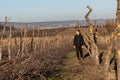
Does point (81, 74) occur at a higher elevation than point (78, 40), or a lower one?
lower

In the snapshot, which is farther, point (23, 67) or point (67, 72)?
point (67, 72)

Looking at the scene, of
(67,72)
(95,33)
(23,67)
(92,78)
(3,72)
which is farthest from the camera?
(95,33)

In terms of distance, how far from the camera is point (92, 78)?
16.6 metres

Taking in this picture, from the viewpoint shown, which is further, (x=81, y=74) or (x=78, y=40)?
(x=78, y=40)

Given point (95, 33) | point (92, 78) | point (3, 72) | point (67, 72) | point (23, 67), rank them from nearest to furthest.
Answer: point (3, 72) → point (23, 67) → point (92, 78) → point (67, 72) → point (95, 33)

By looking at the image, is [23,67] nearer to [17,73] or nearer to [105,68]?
[17,73]

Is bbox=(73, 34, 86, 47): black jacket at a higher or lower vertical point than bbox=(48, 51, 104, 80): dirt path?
higher

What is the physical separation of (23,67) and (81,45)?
11.3 metres

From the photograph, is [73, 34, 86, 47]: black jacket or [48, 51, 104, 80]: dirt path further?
[73, 34, 86, 47]: black jacket

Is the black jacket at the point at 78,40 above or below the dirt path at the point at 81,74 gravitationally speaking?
above

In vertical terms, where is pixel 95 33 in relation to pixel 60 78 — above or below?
above

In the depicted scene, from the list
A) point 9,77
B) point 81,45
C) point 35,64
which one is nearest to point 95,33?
point 81,45

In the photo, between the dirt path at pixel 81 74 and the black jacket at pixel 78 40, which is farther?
the black jacket at pixel 78 40

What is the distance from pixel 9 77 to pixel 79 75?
5.76 meters
